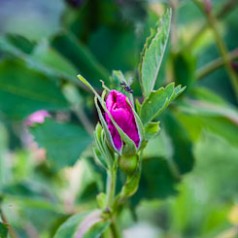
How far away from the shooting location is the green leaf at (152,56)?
401 millimetres

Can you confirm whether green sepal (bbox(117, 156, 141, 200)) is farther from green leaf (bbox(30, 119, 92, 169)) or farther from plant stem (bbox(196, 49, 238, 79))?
plant stem (bbox(196, 49, 238, 79))

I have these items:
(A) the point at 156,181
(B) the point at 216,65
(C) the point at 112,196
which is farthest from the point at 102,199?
(B) the point at 216,65

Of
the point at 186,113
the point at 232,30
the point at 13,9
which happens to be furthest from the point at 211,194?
the point at 13,9

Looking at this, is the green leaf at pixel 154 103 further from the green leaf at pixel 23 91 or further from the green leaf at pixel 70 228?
the green leaf at pixel 23 91

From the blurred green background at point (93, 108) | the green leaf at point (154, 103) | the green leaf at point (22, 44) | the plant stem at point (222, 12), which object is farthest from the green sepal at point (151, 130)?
the plant stem at point (222, 12)

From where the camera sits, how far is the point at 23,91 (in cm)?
61

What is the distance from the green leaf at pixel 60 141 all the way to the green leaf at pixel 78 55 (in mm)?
52

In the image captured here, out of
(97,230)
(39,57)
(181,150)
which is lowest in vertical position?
(97,230)

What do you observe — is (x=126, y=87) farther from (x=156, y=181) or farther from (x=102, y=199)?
(x=156, y=181)

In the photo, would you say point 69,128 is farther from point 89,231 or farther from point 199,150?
point 199,150

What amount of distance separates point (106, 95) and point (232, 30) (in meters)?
0.53

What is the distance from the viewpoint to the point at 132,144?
1.27ft

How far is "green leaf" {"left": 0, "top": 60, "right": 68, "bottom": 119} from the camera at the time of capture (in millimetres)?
601

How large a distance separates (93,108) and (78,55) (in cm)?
7
